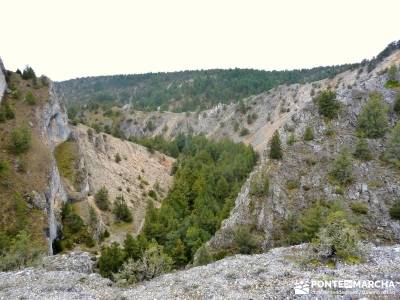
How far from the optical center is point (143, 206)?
105 m

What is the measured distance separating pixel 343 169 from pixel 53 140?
7075 cm

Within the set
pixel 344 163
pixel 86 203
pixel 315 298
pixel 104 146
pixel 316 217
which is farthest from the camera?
pixel 104 146

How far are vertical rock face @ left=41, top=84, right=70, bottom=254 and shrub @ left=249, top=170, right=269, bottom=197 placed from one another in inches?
1391

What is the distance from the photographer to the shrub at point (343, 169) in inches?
2519

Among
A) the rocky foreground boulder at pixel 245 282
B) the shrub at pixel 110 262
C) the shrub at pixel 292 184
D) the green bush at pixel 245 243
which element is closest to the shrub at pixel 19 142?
the shrub at pixel 110 262

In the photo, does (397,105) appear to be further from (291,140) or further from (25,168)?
(25,168)

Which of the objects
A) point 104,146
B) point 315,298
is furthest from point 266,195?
point 104,146

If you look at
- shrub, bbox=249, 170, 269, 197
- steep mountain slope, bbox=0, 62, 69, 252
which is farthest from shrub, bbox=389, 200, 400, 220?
steep mountain slope, bbox=0, 62, 69, 252

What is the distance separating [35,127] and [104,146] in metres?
34.8

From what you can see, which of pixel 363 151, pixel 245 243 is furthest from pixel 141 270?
pixel 363 151

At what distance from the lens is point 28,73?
111250 millimetres

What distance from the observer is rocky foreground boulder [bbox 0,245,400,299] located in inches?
1254

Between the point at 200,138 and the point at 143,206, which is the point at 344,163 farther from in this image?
the point at 200,138

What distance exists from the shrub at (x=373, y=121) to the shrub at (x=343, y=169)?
11475mm
